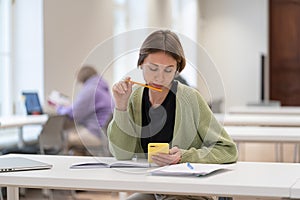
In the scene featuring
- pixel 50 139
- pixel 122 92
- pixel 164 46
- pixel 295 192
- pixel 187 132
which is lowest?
pixel 50 139

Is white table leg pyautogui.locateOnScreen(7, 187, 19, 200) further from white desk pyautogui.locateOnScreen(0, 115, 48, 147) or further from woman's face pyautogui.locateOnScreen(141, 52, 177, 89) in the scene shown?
white desk pyautogui.locateOnScreen(0, 115, 48, 147)

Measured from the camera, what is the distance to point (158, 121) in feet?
7.60

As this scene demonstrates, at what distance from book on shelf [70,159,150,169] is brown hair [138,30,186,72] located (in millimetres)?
339

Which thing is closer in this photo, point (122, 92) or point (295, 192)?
point (295, 192)

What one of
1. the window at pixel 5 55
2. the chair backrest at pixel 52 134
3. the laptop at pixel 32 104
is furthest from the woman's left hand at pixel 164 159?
the window at pixel 5 55

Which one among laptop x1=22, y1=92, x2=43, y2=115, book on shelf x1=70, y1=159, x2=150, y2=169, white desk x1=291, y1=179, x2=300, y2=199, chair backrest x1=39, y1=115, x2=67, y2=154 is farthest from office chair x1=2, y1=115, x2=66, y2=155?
white desk x1=291, y1=179, x2=300, y2=199

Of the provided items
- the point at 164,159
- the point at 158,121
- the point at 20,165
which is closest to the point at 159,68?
the point at 158,121

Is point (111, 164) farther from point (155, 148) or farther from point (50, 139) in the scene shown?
point (50, 139)

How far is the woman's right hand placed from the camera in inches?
89.7

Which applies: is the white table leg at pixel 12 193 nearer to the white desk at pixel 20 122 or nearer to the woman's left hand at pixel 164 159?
the woman's left hand at pixel 164 159

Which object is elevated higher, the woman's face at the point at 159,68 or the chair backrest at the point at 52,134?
the woman's face at the point at 159,68

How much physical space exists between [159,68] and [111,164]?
1.27 feet

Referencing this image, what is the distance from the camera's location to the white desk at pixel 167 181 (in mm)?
1932

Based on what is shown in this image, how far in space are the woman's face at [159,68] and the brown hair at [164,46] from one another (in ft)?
0.05
